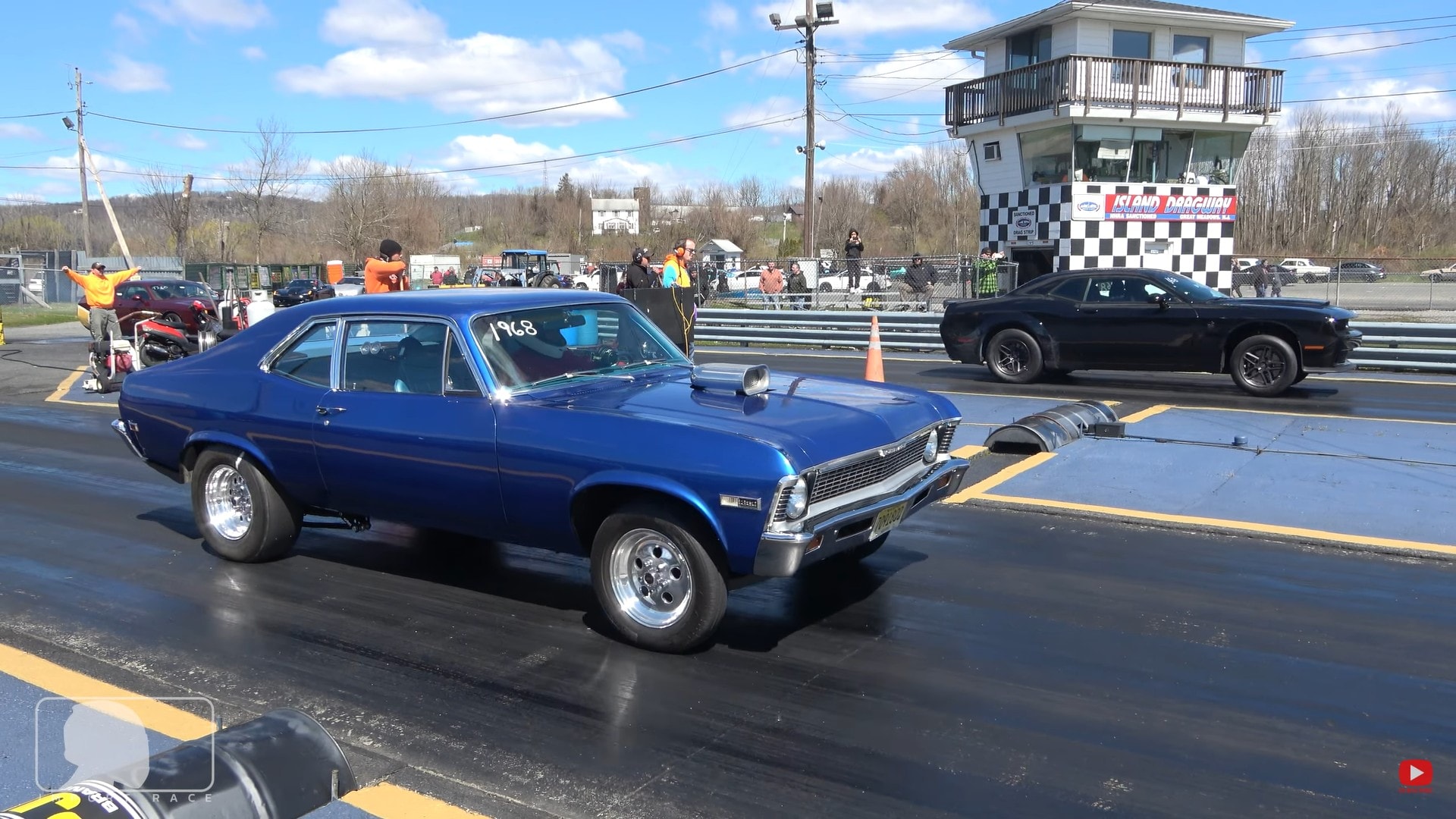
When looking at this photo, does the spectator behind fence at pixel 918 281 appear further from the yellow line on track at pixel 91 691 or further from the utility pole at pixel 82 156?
the utility pole at pixel 82 156

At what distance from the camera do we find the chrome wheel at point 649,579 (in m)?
4.61

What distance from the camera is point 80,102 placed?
5194cm

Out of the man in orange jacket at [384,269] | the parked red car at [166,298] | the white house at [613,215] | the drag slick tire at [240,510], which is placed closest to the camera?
the drag slick tire at [240,510]

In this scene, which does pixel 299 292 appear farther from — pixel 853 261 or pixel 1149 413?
pixel 1149 413

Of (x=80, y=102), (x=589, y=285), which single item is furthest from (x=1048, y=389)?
(x=80, y=102)

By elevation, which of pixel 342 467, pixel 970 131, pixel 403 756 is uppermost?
pixel 970 131

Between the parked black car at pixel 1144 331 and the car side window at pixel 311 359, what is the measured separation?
9697 mm

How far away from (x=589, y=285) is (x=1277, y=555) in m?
35.3

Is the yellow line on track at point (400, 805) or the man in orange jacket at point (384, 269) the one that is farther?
the man in orange jacket at point (384, 269)

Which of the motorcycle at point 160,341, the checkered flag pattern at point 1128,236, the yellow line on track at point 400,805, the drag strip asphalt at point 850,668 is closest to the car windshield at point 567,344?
the drag strip asphalt at point 850,668

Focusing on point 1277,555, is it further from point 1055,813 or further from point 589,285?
point 589,285

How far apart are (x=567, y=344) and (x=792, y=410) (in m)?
1.35

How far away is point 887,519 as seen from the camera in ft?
15.7

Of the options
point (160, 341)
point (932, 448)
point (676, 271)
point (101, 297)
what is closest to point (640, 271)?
point (676, 271)
